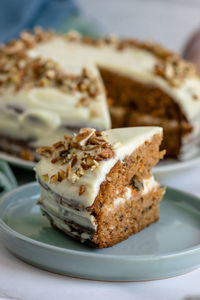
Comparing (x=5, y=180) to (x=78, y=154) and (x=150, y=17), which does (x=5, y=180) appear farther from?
(x=150, y=17)

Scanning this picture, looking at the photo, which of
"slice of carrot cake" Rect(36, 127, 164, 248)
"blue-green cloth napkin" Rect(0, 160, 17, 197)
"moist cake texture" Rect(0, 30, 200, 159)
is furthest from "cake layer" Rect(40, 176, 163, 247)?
"moist cake texture" Rect(0, 30, 200, 159)

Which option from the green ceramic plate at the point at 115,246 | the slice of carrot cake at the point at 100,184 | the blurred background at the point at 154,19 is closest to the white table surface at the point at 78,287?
the green ceramic plate at the point at 115,246

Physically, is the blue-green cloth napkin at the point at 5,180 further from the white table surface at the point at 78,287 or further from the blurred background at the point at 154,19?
the blurred background at the point at 154,19

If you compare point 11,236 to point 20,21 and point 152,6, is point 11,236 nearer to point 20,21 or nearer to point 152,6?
point 20,21

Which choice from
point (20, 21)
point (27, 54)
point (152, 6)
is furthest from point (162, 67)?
point (152, 6)

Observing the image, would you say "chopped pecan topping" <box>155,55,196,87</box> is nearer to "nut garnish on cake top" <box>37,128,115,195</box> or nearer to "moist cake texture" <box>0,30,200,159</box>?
"moist cake texture" <box>0,30,200,159</box>
